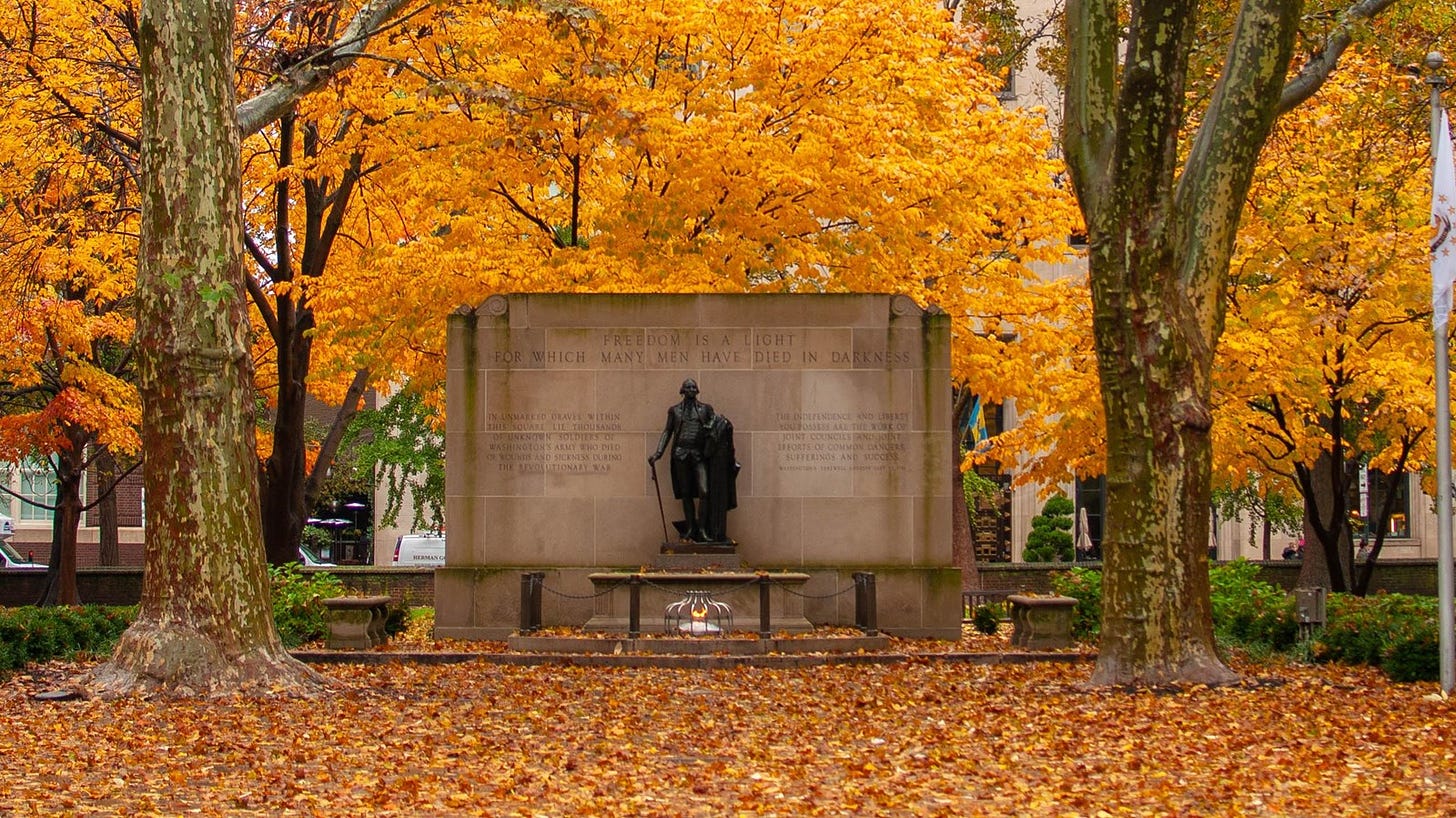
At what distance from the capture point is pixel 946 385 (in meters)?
22.5

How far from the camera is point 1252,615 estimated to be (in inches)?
797

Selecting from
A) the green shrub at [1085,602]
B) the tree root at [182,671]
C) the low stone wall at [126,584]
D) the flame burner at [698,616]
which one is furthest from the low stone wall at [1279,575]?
the tree root at [182,671]

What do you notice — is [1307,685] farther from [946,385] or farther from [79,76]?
[79,76]

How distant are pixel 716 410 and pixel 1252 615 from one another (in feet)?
22.7

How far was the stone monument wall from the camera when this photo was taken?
2233 cm

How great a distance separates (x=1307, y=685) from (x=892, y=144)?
11731 millimetres

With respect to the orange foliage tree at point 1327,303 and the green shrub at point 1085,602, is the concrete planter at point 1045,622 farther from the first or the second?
the orange foliage tree at point 1327,303

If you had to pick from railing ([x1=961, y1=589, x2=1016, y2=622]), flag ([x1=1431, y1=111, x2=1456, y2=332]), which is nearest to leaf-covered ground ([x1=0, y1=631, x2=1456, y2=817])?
flag ([x1=1431, y1=111, x2=1456, y2=332])

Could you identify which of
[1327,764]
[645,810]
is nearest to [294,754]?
[645,810]

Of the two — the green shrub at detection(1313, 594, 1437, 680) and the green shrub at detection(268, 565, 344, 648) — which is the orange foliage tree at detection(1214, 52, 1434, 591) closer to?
the green shrub at detection(1313, 594, 1437, 680)

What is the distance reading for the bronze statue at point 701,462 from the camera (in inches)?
838

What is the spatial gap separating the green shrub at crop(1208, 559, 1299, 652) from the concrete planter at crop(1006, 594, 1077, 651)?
1629mm

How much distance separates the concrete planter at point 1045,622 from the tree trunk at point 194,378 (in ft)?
27.3

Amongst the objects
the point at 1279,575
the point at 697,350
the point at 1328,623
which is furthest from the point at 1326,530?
the point at 697,350
